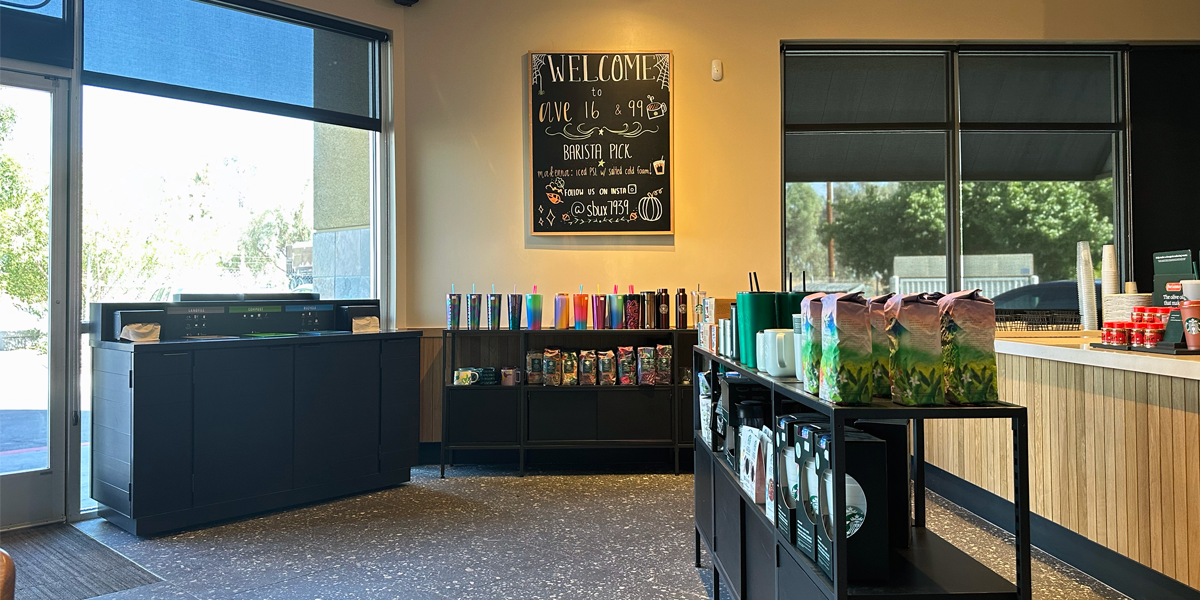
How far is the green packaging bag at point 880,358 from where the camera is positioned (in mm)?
1879

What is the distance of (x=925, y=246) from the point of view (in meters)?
5.98

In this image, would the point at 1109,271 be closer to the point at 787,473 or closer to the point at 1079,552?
the point at 1079,552

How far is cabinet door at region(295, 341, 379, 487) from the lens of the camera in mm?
4641

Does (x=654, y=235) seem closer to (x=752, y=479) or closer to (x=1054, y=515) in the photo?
(x=1054, y=515)

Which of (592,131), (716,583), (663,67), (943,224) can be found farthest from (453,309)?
(943,224)

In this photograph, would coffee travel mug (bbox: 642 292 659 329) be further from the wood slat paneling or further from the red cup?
the red cup

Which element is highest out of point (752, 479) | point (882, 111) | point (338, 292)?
point (882, 111)

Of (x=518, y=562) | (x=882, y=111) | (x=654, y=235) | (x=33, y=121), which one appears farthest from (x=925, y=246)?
(x=33, y=121)

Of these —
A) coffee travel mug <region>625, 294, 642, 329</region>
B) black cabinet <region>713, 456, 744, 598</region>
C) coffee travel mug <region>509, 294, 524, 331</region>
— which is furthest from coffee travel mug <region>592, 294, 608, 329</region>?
black cabinet <region>713, 456, 744, 598</region>

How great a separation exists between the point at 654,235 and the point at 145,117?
135 inches

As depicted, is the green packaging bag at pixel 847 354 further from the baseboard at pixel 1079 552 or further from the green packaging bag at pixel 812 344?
the baseboard at pixel 1079 552

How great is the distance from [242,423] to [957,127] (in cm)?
537

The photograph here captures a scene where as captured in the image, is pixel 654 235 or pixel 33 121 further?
pixel 654 235

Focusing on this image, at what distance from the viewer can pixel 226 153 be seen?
199 inches
